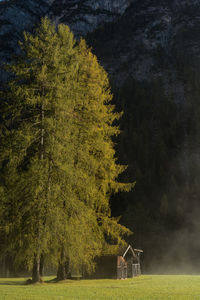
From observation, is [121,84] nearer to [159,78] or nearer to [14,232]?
[159,78]

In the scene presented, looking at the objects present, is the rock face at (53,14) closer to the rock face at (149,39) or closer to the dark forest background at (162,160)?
the dark forest background at (162,160)

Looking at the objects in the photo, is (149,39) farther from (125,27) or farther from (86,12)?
(86,12)

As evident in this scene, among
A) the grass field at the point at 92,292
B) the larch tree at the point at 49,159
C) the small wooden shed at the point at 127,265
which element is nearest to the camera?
the grass field at the point at 92,292

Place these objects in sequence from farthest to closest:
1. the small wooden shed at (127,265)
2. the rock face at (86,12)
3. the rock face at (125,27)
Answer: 1. the rock face at (86,12)
2. the rock face at (125,27)
3. the small wooden shed at (127,265)

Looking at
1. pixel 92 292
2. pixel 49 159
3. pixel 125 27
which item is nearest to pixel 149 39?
pixel 125 27

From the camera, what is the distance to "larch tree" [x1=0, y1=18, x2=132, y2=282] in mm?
16594

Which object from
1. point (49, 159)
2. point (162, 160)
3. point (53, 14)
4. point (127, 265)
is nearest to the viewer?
point (49, 159)

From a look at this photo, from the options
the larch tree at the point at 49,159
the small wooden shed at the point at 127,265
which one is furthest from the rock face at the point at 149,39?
the larch tree at the point at 49,159

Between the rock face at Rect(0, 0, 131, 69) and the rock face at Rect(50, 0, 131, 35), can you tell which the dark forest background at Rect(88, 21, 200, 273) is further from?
the rock face at Rect(0, 0, 131, 69)

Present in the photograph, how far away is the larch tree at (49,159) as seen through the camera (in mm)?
16594

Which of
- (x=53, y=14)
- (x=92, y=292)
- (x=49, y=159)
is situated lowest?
(x=92, y=292)

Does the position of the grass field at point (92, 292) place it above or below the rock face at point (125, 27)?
below

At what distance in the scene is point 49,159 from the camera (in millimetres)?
17406

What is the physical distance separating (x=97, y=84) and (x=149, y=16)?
174529 mm
